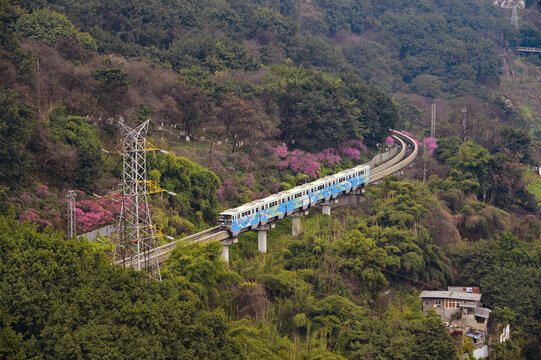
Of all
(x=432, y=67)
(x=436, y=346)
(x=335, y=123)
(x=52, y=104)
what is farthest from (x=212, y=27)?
(x=436, y=346)

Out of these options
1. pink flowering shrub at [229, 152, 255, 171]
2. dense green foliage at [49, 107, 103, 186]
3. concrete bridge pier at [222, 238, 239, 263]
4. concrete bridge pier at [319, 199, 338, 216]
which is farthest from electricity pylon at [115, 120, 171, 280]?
concrete bridge pier at [319, 199, 338, 216]

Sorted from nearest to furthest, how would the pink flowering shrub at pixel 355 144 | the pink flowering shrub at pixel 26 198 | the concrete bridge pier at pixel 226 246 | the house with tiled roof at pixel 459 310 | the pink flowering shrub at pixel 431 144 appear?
1. the pink flowering shrub at pixel 26 198
2. the concrete bridge pier at pixel 226 246
3. the house with tiled roof at pixel 459 310
4. the pink flowering shrub at pixel 355 144
5. the pink flowering shrub at pixel 431 144

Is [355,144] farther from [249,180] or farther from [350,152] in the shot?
[249,180]

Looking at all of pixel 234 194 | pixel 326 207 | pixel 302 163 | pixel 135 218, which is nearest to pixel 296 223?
pixel 234 194

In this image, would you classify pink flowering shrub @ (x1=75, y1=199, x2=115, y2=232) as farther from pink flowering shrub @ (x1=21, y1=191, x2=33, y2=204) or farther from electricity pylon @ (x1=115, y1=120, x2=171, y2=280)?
electricity pylon @ (x1=115, y1=120, x2=171, y2=280)

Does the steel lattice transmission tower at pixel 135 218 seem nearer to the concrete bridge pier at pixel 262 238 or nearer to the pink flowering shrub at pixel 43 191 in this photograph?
the pink flowering shrub at pixel 43 191

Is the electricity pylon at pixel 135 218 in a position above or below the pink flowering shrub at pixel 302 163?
above

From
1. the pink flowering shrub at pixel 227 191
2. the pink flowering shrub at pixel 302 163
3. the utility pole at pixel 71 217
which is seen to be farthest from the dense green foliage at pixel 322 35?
the utility pole at pixel 71 217
